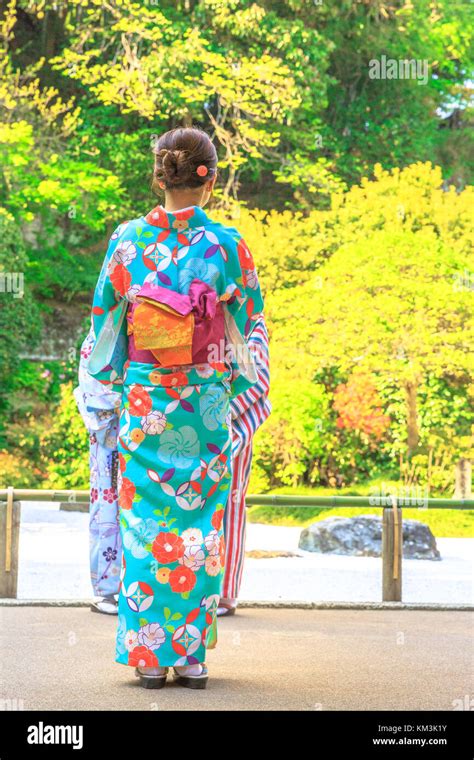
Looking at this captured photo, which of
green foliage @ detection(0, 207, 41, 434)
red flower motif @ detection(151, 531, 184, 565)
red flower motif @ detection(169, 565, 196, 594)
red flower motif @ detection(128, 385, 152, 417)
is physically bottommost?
red flower motif @ detection(169, 565, 196, 594)

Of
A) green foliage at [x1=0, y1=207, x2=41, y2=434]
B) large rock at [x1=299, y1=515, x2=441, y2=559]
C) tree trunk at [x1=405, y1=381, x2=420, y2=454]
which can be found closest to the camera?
large rock at [x1=299, y1=515, x2=441, y2=559]

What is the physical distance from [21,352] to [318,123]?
5581mm

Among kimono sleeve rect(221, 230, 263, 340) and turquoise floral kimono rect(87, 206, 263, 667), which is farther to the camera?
kimono sleeve rect(221, 230, 263, 340)

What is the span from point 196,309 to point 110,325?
11.3 inches

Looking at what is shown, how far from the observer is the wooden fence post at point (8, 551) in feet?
17.4

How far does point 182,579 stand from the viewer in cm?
334

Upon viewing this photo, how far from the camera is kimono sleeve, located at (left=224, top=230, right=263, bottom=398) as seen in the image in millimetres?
3496

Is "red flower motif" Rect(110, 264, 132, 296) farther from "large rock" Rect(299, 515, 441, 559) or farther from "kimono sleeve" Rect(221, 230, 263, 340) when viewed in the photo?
"large rock" Rect(299, 515, 441, 559)

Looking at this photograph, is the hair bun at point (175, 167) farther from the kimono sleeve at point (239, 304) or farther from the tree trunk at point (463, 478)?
the tree trunk at point (463, 478)

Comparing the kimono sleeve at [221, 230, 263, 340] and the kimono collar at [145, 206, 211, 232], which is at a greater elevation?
the kimono collar at [145, 206, 211, 232]

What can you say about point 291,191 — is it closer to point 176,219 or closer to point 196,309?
point 176,219

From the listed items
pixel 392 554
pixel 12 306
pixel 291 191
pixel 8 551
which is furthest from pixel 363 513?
pixel 8 551

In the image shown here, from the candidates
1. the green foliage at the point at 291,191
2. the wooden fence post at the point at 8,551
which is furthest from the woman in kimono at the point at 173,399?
the green foliage at the point at 291,191

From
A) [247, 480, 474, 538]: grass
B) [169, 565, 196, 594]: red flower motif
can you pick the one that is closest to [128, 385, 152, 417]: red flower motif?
[169, 565, 196, 594]: red flower motif
